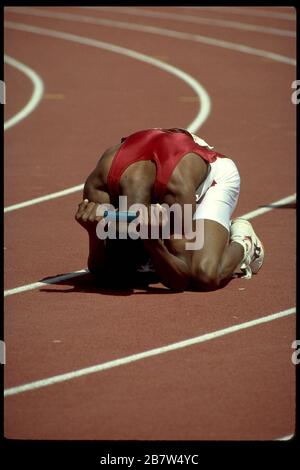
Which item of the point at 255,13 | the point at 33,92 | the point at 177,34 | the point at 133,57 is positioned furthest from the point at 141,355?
the point at 255,13

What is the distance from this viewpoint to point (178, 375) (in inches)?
252

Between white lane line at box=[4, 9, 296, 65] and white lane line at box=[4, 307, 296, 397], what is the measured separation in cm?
1109

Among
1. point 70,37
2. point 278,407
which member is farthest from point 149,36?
point 278,407

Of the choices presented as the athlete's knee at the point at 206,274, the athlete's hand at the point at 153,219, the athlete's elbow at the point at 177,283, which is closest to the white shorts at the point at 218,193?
the athlete's knee at the point at 206,274

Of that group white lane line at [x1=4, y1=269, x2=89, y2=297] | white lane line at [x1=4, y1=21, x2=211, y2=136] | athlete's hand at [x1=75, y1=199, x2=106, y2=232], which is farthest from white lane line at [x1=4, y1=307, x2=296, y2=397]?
white lane line at [x1=4, y1=21, x2=211, y2=136]

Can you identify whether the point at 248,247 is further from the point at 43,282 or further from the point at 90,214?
the point at 43,282

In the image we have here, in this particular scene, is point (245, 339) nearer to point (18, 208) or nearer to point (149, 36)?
point (18, 208)

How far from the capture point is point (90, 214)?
7531 mm

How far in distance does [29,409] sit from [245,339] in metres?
1.63

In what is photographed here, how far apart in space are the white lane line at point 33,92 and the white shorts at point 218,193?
5976 millimetres

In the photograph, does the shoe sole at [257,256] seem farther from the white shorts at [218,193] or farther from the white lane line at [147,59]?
the white lane line at [147,59]

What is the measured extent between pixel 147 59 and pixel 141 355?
496 inches

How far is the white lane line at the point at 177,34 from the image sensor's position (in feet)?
62.3
